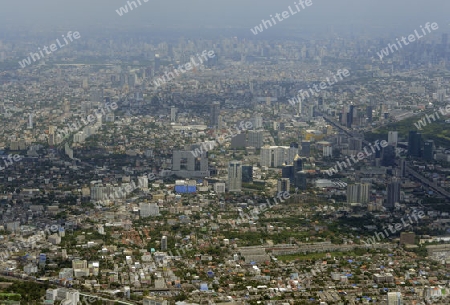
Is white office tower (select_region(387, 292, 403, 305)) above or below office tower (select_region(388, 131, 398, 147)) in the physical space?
below

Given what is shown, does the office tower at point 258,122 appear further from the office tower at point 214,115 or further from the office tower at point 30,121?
the office tower at point 30,121

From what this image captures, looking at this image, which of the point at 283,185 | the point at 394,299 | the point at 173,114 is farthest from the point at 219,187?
the point at 173,114

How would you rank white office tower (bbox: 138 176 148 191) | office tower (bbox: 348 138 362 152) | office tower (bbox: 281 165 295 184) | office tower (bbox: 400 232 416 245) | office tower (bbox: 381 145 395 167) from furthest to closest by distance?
office tower (bbox: 348 138 362 152), office tower (bbox: 381 145 395 167), office tower (bbox: 281 165 295 184), white office tower (bbox: 138 176 148 191), office tower (bbox: 400 232 416 245)

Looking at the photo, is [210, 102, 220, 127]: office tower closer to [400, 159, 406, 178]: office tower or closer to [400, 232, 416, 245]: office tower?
[400, 159, 406, 178]: office tower

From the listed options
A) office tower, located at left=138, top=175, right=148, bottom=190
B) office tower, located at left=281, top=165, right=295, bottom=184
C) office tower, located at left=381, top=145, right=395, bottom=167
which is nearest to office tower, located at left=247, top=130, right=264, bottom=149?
office tower, located at left=381, top=145, right=395, bottom=167

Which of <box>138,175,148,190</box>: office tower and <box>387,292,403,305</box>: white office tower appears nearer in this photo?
<box>387,292,403,305</box>: white office tower

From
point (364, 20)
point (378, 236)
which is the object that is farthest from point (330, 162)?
point (364, 20)

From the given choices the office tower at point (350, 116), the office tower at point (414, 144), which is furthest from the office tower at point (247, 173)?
the office tower at point (350, 116)
